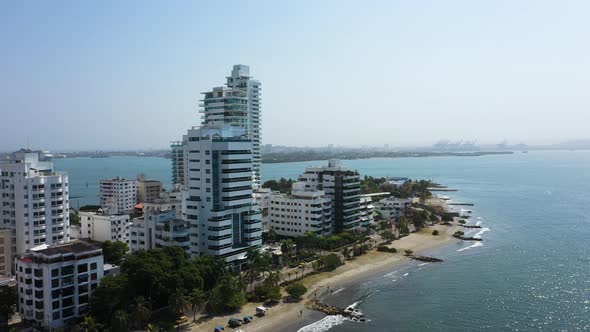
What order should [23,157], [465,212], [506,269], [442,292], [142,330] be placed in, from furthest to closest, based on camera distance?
1. [465,212]
2. [506,269]
3. [23,157]
4. [442,292]
5. [142,330]

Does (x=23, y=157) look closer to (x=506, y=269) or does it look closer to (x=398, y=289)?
(x=398, y=289)

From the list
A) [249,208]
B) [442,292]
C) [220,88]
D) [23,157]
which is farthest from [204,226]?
[220,88]

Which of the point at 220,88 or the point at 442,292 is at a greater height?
the point at 220,88

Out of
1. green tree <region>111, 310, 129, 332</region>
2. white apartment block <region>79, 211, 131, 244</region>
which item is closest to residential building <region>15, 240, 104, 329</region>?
green tree <region>111, 310, 129, 332</region>

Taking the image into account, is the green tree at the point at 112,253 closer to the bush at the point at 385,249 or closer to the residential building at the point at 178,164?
the bush at the point at 385,249

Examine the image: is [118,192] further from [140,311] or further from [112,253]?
[140,311]

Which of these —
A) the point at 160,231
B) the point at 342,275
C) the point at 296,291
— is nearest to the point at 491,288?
the point at 342,275

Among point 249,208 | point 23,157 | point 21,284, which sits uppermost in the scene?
point 23,157
